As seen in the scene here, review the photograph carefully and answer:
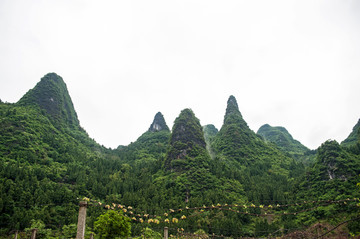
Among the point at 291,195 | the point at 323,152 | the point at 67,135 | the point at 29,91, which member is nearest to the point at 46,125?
the point at 67,135

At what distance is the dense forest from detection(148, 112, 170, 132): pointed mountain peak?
2677 centimetres

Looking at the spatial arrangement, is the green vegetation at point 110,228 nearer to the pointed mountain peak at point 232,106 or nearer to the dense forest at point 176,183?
the dense forest at point 176,183

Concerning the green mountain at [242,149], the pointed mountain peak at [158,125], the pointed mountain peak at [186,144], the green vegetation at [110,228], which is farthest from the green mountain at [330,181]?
the pointed mountain peak at [158,125]

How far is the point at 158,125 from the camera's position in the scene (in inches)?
4747

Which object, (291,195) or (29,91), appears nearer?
(291,195)

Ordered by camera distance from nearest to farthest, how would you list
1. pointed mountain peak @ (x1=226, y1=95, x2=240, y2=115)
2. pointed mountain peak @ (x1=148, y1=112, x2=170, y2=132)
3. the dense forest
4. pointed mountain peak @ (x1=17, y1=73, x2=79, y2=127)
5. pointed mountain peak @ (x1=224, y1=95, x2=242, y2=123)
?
the dense forest
pointed mountain peak @ (x1=17, y1=73, x2=79, y2=127)
pointed mountain peak @ (x1=224, y1=95, x2=242, y2=123)
pointed mountain peak @ (x1=226, y1=95, x2=240, y2=115)
pointed mountain peak @ (x1=148, y1=112, x2=170, y2=132)

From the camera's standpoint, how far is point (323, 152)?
53281mm

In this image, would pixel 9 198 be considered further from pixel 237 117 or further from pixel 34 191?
pixel 237 117

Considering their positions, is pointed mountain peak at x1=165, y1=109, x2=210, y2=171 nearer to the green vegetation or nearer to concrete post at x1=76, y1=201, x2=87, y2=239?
the green vegetation

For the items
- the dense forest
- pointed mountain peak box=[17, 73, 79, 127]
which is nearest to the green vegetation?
the dense forest

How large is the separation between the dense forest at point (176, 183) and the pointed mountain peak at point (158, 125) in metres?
26.8

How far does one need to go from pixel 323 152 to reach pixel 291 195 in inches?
569

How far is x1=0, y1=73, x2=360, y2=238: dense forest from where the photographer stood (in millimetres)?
29766

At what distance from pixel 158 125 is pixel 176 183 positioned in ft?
225
